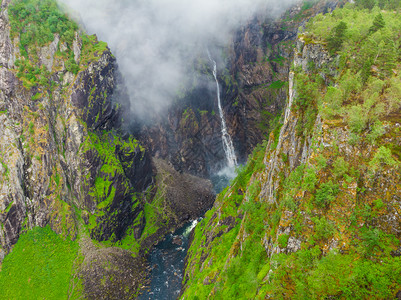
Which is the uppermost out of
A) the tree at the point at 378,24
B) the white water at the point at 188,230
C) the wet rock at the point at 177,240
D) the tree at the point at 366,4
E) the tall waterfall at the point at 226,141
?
the tree at the point at 366,4

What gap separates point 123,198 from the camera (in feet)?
289

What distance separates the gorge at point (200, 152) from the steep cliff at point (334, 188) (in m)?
0.18

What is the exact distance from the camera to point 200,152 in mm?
122938

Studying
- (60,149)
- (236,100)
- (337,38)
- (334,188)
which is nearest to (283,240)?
(334,188)

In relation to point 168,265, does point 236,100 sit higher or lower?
higher

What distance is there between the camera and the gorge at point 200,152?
993 inches

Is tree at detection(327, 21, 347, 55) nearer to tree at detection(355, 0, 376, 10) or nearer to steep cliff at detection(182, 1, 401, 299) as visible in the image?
steep cliff at detection(182, 1, 401, 299)

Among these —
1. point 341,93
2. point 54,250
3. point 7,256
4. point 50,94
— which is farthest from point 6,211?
point 341,93

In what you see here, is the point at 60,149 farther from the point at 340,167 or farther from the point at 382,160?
the point at 382,160

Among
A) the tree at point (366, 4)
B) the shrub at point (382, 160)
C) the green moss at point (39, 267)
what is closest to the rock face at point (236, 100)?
the tree at point (366, 4)

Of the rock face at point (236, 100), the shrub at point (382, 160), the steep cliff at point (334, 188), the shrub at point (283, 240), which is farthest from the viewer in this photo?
the rock face at point (236, 100)

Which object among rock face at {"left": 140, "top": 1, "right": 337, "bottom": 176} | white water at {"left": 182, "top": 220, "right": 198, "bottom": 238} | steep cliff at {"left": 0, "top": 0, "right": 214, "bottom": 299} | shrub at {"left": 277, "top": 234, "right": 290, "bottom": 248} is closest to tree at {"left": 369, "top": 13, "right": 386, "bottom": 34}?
shrub at {"left": 277, "top": 234, "right": 290, "bottom": 248}

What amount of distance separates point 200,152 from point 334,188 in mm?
98530

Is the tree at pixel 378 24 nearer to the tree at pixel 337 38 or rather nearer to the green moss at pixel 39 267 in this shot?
the tree at pixel 337 38
